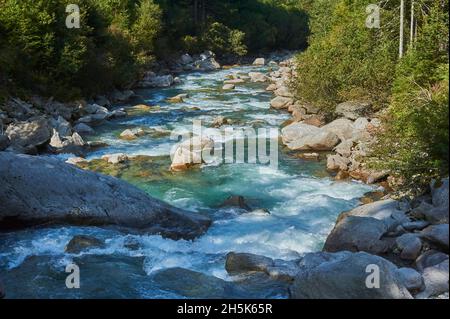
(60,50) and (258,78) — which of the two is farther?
(258,78)

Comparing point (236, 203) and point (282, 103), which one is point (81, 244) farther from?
point (282, 103)

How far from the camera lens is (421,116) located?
16.1 metres

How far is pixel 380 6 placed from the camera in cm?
2984

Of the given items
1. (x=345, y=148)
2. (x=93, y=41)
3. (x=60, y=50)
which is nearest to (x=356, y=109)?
(x=345, y=148)

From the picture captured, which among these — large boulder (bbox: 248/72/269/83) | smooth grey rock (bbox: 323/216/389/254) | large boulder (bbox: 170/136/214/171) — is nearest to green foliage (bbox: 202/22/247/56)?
large boulder (bbox: 248/72/269/83)

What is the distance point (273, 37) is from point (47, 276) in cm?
6481

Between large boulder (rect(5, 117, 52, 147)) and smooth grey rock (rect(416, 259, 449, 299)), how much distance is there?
17.2 meters

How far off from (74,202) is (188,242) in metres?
3.45

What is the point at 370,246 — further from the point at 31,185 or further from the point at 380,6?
the point at 380,6

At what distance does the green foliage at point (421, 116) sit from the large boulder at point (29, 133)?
13955mm

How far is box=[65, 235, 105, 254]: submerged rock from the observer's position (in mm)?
13727

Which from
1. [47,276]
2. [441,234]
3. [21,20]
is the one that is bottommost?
[47,276]
